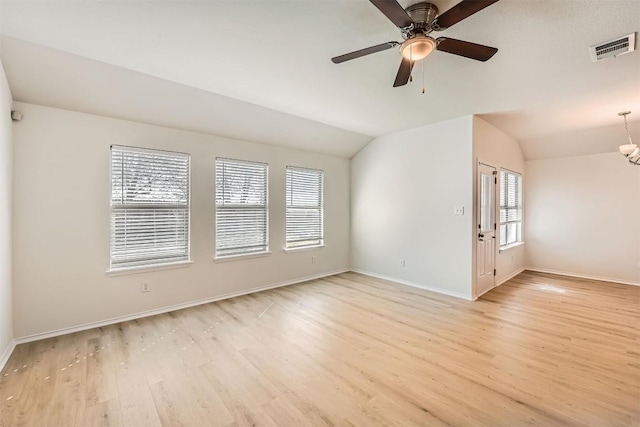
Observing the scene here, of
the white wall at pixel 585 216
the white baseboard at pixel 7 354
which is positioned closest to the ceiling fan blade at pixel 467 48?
the white baseboard at pixel 7 354

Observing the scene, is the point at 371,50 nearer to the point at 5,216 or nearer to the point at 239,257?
the point at 239,257

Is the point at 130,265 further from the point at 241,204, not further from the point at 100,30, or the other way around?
the point at 100,30

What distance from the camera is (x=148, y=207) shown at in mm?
3555

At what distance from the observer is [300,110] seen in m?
3.94

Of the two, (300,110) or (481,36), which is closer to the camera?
(481,36)

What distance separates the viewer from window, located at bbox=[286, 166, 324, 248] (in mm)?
5086

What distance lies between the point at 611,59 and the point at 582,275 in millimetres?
4749

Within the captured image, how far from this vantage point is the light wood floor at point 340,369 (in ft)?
6.05

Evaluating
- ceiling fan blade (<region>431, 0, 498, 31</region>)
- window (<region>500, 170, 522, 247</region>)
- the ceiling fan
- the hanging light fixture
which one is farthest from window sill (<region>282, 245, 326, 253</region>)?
the hanging light fixture

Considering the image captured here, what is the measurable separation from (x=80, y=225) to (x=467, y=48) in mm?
4261

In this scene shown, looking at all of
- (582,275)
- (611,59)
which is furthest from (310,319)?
(582,275)

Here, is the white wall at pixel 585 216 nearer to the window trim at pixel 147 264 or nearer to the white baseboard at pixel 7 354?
the window trim at pixel 147 264

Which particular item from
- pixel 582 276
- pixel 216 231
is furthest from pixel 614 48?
pixel 582 276

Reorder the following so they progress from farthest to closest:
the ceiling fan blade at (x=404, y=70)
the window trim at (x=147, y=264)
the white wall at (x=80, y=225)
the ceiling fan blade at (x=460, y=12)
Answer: the window trim at (x=147, y=264) → the white wall at (x=80, y=225) → the ceiling fan blade at (x=404, y=70) → the ceiling fan blade at (x=460, y=12)
